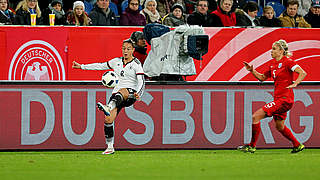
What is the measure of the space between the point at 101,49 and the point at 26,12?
67.4 inches

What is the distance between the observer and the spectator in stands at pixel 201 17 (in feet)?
49.5

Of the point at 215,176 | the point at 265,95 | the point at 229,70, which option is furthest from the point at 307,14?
the point at 215,176

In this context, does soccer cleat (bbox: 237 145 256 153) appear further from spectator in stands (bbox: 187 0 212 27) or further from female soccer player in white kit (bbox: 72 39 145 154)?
spectator in stands (bbox: 187 0 212 27)

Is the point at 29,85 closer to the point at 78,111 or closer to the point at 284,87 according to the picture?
the point at 78,111

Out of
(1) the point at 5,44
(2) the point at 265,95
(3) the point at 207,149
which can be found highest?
(1) the point at 5,44

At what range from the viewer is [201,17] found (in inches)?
599

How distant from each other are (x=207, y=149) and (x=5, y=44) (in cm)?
517

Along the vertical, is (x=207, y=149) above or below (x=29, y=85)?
below

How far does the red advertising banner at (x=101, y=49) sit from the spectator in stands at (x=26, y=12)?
0.71 feet

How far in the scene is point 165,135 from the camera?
1135 cm

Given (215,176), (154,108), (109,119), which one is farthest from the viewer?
(154,108)

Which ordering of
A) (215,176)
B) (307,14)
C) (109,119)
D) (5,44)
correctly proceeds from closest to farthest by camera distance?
(215,176), (109,119), (5,44), (307,14)

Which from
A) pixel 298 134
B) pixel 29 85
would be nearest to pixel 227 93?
pixel 298 134

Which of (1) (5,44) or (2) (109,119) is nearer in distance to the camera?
(2) (109,119)
